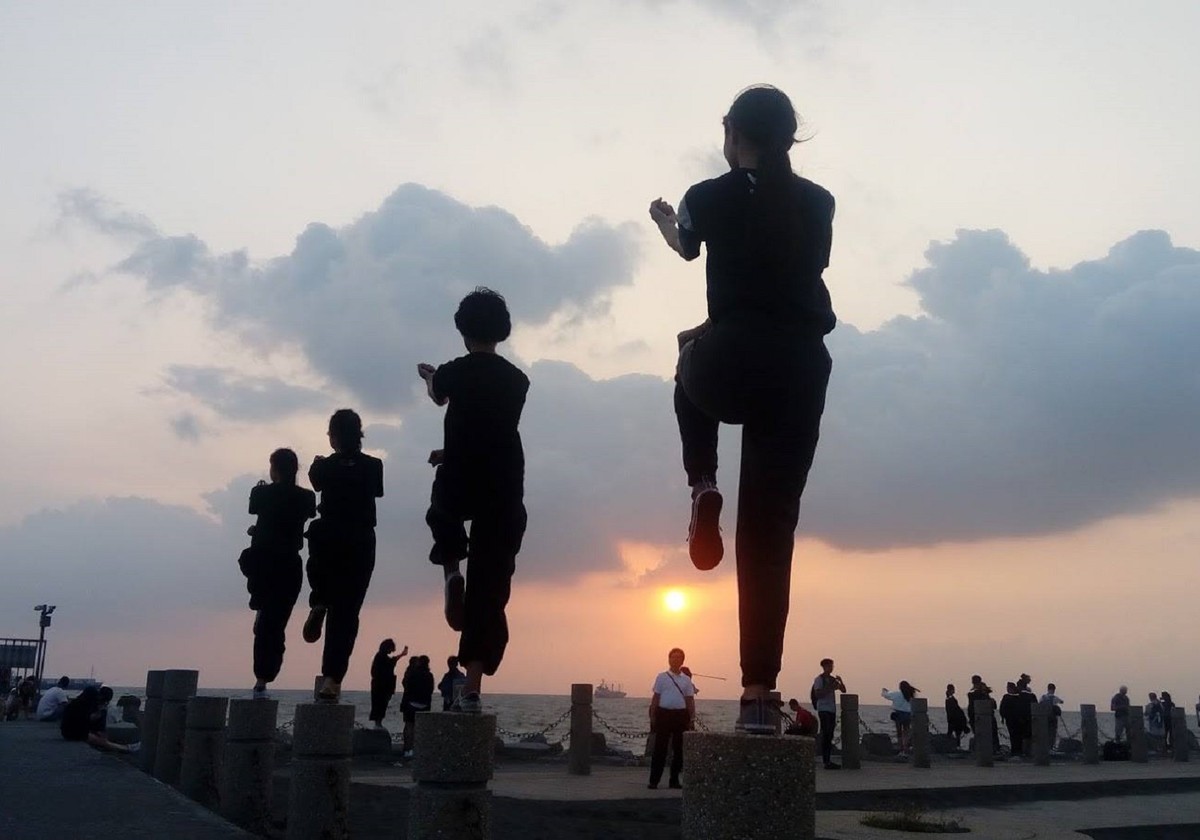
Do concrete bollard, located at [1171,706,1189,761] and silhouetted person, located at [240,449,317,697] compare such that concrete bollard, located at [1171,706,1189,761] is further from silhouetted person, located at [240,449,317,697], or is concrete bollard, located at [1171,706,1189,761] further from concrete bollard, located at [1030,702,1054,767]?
silhouetted person, located at [240,449,317,697]

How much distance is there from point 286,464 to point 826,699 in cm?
1576

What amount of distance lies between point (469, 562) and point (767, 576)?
2.41 metres

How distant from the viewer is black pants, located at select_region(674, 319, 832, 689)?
3322 mm

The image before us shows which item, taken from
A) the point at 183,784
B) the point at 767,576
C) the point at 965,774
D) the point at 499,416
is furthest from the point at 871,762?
the point at 767,576

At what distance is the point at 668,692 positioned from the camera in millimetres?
16219

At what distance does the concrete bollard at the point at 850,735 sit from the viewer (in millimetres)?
22469

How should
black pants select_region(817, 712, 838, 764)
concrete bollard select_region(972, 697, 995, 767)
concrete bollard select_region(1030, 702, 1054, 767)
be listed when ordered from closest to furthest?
black pants select_region(817, 712, 838, 764) → concrete bollard select_region(972, 697, 995, 767) → concrete bollard select_region(1030, 702, 1054, 767)

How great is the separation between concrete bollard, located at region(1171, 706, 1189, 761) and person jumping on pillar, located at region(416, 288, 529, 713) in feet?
95.8

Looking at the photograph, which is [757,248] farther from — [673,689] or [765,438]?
[673,689]

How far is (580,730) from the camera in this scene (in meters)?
19.8

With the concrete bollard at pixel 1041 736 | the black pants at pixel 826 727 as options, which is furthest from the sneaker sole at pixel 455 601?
the concrete bollard at pixel 1041 736

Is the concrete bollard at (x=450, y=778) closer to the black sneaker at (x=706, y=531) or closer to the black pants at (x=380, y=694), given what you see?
the black sneaker at (x=706, y=531)

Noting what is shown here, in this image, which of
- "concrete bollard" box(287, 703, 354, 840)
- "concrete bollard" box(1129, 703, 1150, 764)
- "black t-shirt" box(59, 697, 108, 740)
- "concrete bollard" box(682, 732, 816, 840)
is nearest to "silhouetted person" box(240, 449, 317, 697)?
"concrete bollard" box(287, 703, 354, 840)

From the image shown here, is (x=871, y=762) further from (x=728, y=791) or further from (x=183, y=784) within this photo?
(x=728, y=791)
